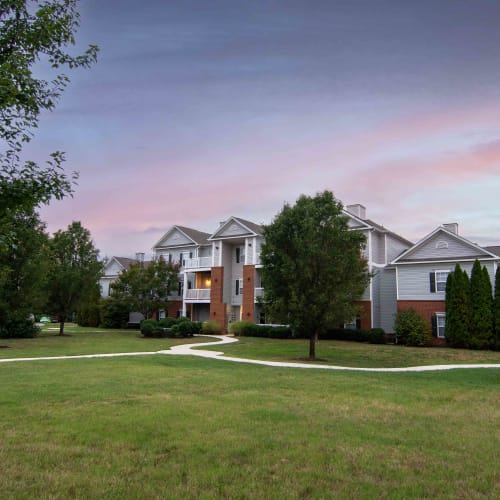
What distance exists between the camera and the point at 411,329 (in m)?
28.1

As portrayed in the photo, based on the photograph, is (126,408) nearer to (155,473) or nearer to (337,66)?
A: (155,473)

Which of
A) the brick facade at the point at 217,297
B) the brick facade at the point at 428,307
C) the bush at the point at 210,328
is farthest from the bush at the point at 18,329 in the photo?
the brick facade at the point at 428,307

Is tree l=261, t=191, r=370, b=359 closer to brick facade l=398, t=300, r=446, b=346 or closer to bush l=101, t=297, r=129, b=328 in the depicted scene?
brick facade l=398, t=300, r=446, b=346

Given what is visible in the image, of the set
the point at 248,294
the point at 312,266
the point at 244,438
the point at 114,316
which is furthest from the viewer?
the point at 114,316

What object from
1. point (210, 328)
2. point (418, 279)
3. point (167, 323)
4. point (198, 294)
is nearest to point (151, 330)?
point (167, 323)

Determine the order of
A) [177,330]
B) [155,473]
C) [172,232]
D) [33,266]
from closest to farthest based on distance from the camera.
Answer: [155,473] → [33,266] → [177,330] → [172,232]

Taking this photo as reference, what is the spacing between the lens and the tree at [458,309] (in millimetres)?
26266

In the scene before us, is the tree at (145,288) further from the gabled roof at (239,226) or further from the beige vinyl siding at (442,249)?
the beige vinyl siding at (442,249)

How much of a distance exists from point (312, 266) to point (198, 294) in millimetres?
23360

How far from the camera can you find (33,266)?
27188 millimetres

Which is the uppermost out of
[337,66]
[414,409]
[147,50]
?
[337,66]

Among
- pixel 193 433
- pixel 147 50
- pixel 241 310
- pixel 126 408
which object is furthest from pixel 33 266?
pixel 193 433

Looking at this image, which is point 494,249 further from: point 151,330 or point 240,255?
point 151,330

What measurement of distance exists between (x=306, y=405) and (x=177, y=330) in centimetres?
2335
